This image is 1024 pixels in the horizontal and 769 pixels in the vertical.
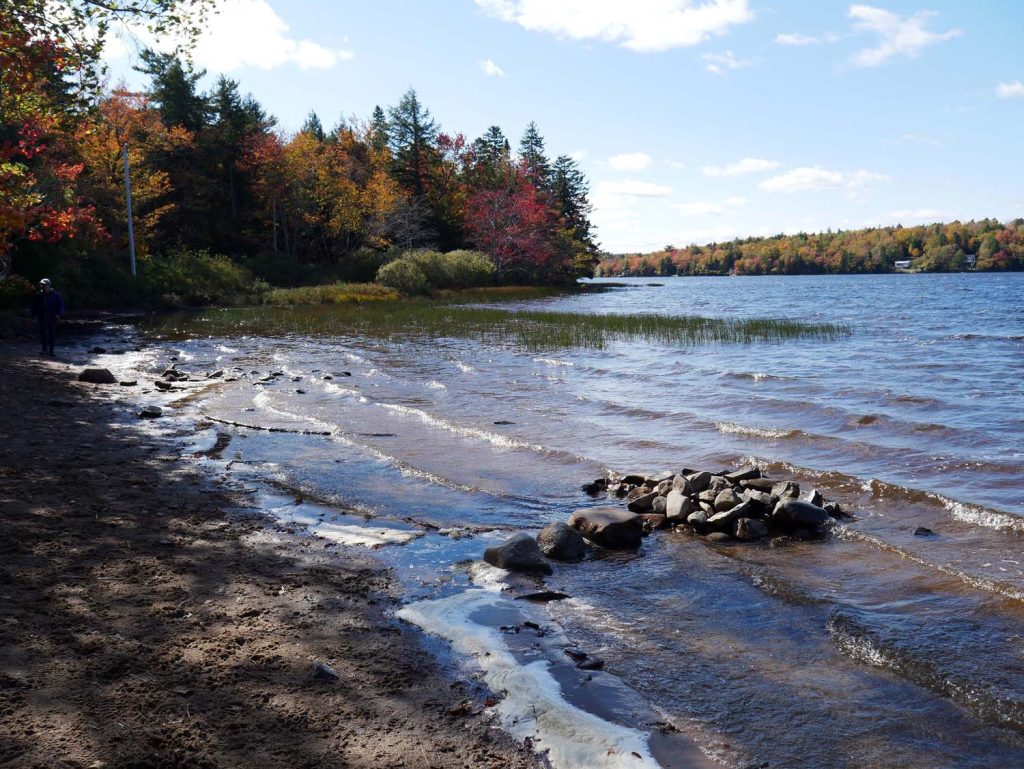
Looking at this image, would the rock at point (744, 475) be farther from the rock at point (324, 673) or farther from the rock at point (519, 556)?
the rock at point (324, 673)

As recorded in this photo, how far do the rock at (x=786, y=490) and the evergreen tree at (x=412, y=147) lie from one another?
66707 millimetres

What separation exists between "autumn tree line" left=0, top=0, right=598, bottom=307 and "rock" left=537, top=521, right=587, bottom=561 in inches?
514

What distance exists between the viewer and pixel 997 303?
174ft

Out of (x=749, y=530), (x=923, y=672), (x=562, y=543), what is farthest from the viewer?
(x=749, y=530)

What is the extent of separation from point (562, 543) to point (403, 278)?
158 ft

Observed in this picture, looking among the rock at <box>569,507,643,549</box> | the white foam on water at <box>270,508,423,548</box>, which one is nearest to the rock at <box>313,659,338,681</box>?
the white foam on water at <box>270,508,423,548</box>

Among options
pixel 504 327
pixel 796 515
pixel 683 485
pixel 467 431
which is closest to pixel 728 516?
pixel 796 515

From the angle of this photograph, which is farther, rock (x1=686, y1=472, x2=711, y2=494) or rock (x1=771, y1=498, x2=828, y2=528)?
rock (x1=686, y1=472, x2=711, y2=494)

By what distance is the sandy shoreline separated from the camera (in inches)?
147

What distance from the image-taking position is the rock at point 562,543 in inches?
288

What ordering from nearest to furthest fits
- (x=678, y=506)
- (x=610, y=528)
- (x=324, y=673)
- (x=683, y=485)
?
(x=324, y=673) → (x=610, y=528) → (x=678, y=506) → (x=683, y=485)

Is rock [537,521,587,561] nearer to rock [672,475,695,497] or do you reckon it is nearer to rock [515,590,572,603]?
rock [515,590,572,603]

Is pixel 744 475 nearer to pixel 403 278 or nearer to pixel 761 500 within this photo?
pixel 761 500

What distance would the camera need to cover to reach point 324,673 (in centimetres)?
451
